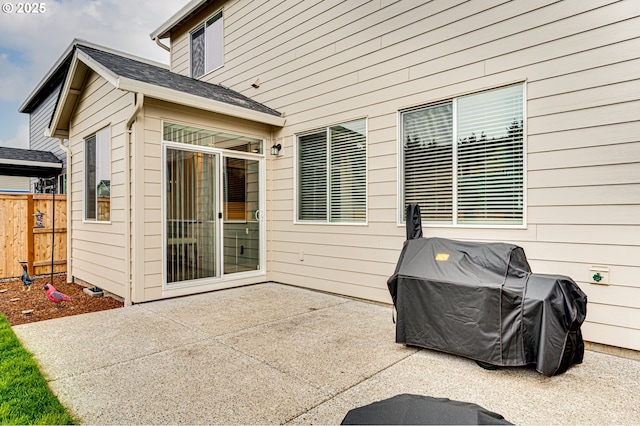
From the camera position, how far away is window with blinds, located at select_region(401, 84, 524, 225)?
3.72 metres

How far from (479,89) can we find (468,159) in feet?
2.57

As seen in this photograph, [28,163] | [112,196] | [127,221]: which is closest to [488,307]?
[127,221]

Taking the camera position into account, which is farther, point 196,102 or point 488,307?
point 196,102

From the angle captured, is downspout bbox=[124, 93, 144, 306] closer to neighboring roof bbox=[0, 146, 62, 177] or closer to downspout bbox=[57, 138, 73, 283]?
downspout bbox=[57, 138, 73, 283]

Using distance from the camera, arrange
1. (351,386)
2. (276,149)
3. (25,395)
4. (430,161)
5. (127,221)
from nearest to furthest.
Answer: (25,395) → (351,386) → (430,161) → (127,221) → (276,149)

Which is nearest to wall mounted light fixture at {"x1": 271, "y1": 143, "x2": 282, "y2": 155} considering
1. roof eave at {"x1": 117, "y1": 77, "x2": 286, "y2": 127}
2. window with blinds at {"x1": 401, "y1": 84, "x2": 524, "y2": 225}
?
roof eave at {"x1": 117, "y1": 77, "x2": 286, "y2": 127}

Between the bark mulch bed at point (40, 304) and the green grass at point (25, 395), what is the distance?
1451 mm

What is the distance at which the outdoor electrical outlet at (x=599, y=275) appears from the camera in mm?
3141

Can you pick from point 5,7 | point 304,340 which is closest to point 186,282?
point 304,340

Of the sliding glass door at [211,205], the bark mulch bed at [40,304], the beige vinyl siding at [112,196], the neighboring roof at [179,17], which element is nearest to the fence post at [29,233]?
the bark mulch bed at [40,304]

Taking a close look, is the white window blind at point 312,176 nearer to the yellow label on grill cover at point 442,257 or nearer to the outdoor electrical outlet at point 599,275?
the yellow label on grill cover at point 442,257

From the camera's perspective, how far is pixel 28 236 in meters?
6.68

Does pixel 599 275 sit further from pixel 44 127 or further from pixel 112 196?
pixel 44 127

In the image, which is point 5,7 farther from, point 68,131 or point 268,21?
point 268,21
